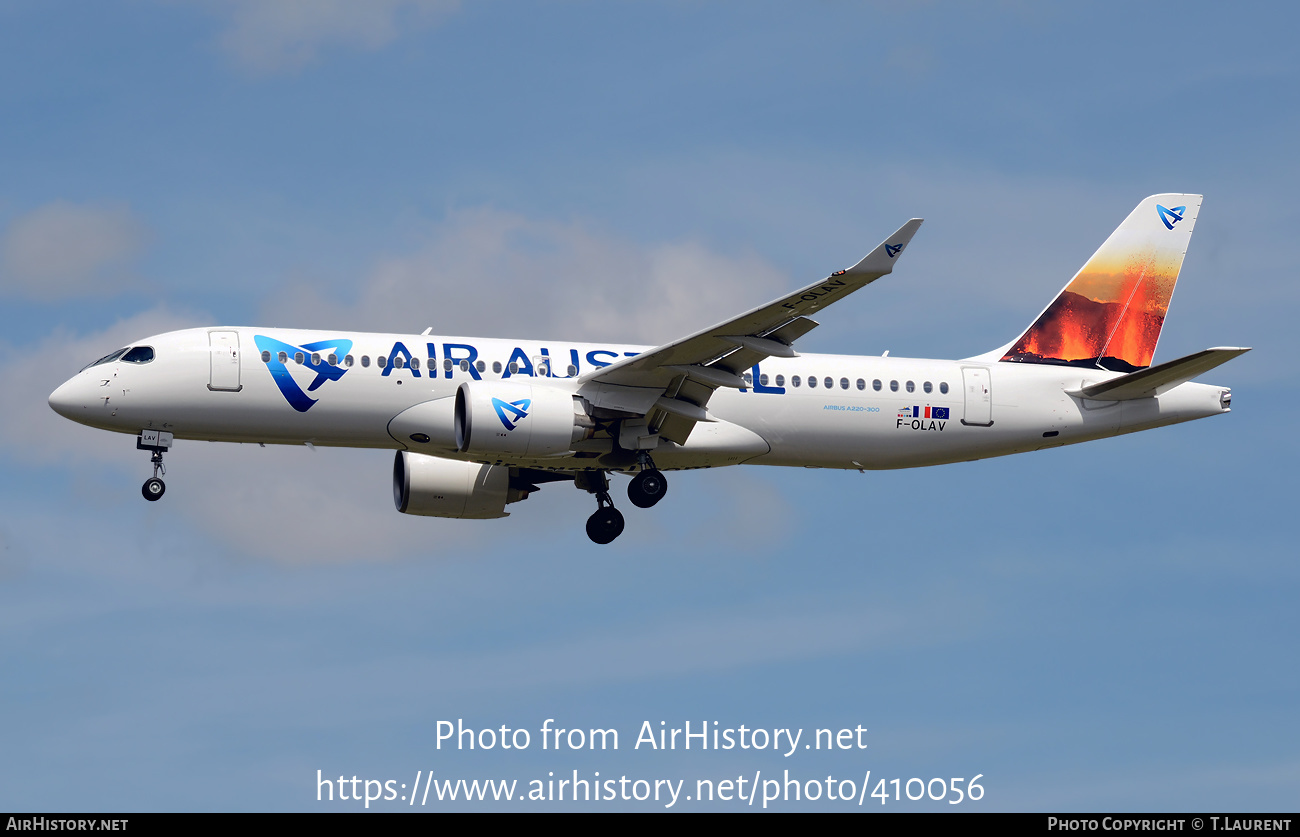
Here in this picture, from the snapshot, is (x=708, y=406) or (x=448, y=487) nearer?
(x=708, y=406)

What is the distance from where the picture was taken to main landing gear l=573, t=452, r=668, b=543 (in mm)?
38344

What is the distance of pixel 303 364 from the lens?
3625 cm

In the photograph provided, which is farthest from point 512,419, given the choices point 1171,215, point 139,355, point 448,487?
point 1171,215

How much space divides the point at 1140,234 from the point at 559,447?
1869 centimetres

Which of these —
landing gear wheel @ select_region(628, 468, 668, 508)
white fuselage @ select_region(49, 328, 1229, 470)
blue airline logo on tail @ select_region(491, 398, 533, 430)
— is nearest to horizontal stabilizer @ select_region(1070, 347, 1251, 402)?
white fuselage @ select_region(49, 328, 1229, 470)

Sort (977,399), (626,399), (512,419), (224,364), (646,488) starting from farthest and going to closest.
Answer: (977,399) < (646,488) < (626,399) < (224,364) < (512,419)

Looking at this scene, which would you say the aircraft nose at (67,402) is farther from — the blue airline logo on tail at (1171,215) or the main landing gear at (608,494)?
the blue airline logo on tail at (1171,215)

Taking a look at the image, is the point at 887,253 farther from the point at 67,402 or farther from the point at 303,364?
the point at 67,402

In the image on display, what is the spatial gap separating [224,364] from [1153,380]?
2191 centimetres

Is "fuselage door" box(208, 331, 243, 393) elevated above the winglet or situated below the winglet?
above

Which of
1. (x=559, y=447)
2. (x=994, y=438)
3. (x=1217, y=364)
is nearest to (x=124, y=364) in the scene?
(x=559, y=447)

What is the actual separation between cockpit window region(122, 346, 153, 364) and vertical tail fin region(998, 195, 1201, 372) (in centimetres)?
2101

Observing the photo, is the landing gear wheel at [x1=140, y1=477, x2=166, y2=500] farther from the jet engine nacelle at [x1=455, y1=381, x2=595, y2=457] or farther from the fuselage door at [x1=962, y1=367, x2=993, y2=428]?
the fuselage door at [x1=962, y1=367, x2=993, y2=428]

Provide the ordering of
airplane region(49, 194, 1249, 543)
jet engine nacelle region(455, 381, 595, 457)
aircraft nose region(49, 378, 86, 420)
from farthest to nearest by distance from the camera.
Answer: aircraft nose region(49, 378, 86, 420)
airplane region(49, 194, 1249, 543)
jet engine nacelle region(455, 381, 595, 457)
